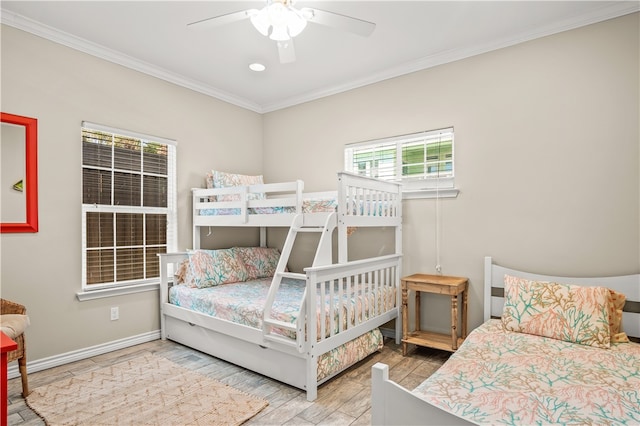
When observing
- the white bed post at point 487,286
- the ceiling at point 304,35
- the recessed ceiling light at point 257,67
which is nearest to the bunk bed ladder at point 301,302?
the white bed post at point 487,286

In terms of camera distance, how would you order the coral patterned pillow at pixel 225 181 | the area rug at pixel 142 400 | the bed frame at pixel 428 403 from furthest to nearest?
the coral patterned pillow at pixel 225 181, the area rug at pixel 142 400, the bed frame at pixel 428 403

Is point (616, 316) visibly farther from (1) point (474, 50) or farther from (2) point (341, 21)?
(2) point (341, 21)

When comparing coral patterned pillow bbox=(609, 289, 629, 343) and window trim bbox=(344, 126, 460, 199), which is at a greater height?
window trim bbox=(344, 126, 460, 199)

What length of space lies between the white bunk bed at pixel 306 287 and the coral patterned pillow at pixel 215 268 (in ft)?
0.89

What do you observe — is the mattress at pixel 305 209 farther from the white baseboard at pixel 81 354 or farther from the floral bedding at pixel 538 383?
the floral bedding at pixel 538 383

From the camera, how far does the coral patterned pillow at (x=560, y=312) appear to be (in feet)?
7.15

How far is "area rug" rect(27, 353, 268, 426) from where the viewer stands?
2105mm

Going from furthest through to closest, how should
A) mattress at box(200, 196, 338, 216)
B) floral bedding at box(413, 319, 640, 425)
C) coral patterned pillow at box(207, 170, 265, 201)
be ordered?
coral patterned pillow at box(207, 170, 265, 201), mattress at box(200, 196, 338, 216), floral bedding at box(413, 319, 640, 425)

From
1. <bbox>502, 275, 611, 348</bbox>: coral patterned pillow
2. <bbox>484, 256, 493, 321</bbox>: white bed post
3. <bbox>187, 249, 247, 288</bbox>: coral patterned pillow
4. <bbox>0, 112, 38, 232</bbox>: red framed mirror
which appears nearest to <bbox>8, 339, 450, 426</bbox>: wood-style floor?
<bbox>484, 256, 493, 321</bbox>: white bed post

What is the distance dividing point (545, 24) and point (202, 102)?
10.7ft

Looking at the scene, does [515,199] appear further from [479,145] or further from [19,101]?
[19,101]

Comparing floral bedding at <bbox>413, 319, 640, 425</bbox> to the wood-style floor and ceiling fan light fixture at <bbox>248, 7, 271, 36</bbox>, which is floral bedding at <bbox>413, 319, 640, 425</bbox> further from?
ceiling fan light fixture at <bbox>248, 7, 271, 36</bbox>

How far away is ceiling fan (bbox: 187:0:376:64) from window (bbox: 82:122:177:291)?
66.4 inches

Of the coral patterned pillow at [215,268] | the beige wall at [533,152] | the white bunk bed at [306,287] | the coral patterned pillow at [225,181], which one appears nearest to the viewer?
the white bunk bed at [306,287]
